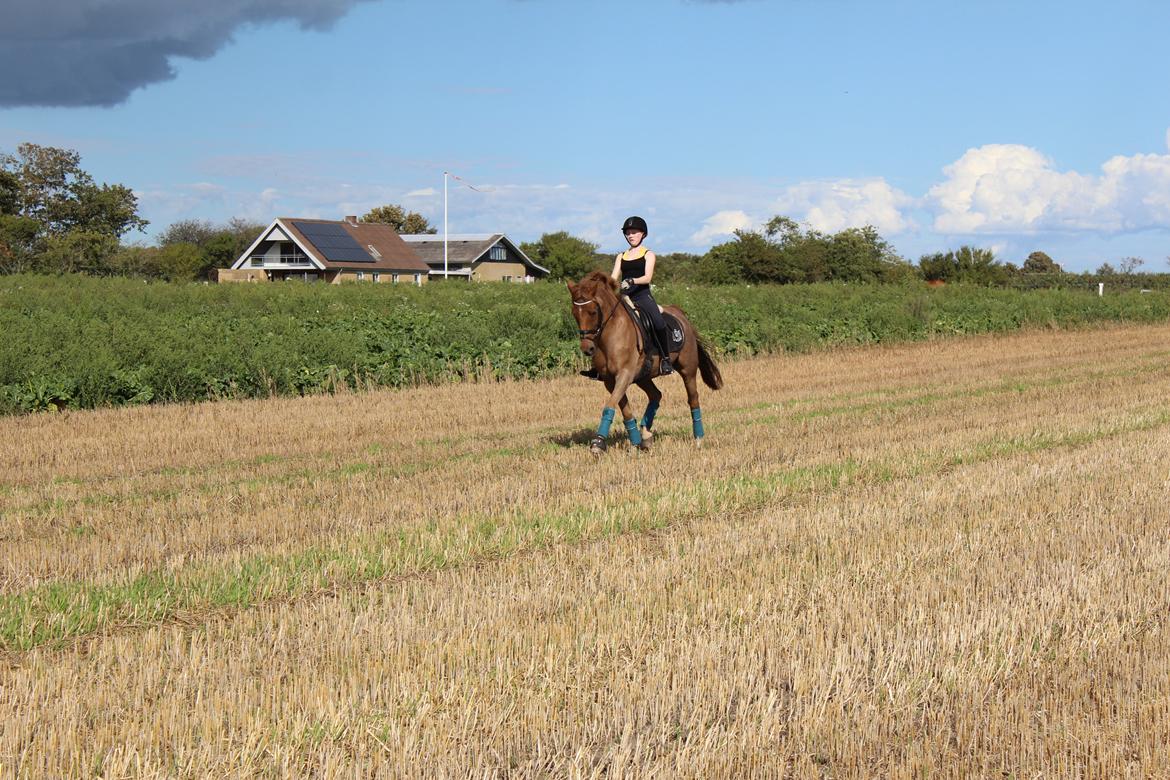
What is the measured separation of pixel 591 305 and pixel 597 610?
18.7ft

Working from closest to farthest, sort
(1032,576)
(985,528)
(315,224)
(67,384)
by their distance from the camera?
(1032,576) → (985,528) → (67,384) → (315,224)

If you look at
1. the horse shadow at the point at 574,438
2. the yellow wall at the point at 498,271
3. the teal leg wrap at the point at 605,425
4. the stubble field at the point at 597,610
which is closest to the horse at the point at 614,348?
the teal leg wrap at the point at 605,425

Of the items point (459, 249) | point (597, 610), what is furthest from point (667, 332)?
point (459, 249)

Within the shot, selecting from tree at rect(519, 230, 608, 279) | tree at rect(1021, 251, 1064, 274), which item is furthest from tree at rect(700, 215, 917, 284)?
tree at rect(1021, 251, 1064, 274)

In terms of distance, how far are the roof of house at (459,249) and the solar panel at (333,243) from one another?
352 inches

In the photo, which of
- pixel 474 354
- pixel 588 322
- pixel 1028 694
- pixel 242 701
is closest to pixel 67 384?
pixel 474 354

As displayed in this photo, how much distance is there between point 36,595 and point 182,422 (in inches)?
374

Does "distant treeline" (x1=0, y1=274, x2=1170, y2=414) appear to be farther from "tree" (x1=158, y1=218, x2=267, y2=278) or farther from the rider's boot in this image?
"tree" (x1=158, y1=218, x2=267, y2=278)

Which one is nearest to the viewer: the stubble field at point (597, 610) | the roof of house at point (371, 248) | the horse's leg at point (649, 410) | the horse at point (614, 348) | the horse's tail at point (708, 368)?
the stubble field at point (597, 610)

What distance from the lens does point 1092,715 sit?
472 centimetres

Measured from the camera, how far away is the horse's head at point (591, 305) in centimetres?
1146

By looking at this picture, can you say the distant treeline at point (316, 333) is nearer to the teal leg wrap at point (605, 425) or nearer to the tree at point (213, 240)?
the teal leg wrap at point (605, 425)

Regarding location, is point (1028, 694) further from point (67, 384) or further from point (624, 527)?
point (67, 384)

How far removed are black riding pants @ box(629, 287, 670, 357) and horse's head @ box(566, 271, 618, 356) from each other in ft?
1.80
